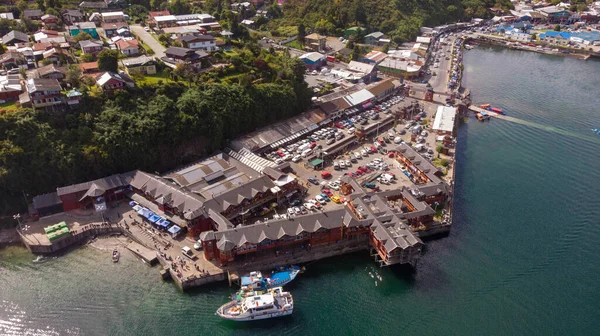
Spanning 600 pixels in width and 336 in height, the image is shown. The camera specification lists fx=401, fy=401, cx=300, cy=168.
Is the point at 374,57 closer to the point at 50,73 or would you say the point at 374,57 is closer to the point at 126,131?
the point at 126,131

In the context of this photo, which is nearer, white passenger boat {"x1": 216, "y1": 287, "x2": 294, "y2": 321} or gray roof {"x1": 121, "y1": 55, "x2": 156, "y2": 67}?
white passenger boat {"x1": 216, "y1": 287, "x2": 294, "y2": 321}

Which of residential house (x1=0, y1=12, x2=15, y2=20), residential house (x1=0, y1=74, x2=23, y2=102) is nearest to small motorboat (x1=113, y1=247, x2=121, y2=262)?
residential house (x1=0, y1=74, x2=23, y2=102)

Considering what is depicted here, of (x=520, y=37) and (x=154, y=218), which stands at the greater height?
(x=520, y=37)

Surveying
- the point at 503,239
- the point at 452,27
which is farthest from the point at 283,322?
the point at 452,27

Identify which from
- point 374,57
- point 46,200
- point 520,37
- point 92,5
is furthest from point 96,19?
point 520,37

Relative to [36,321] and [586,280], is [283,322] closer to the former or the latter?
[36,321]

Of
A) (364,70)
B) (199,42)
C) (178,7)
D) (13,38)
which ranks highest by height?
(178,7)

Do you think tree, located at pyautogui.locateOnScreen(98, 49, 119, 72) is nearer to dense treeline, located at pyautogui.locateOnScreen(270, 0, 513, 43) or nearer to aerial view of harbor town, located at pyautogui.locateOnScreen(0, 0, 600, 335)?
Answer: aerial view of harbor town, located at pyautogui.locateOnScreen(0, 0, 600, 335)
